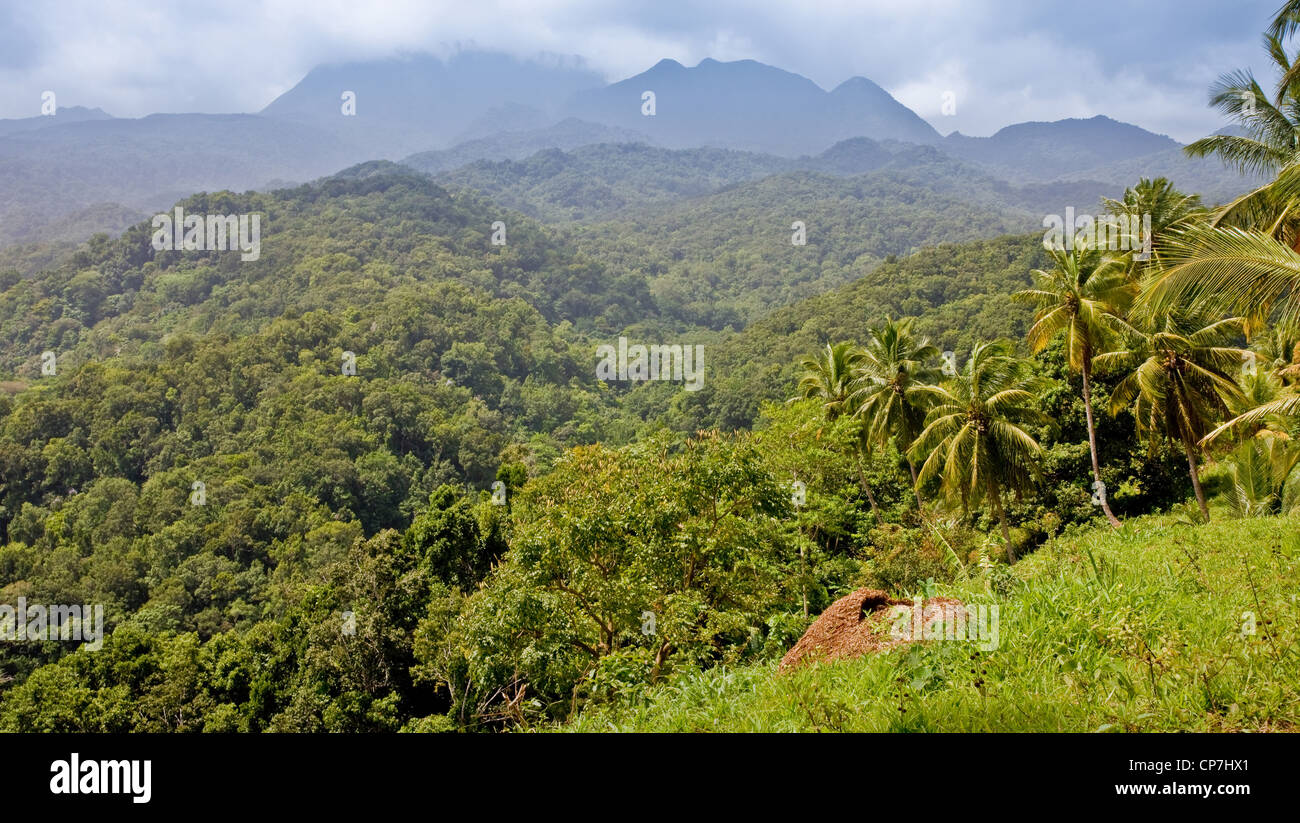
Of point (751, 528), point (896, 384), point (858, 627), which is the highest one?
point (896, 384)

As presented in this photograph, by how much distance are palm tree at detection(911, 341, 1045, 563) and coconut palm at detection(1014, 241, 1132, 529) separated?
52.7 inches

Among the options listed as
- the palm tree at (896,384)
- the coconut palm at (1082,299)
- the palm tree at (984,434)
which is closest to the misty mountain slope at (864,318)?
the palm tree at (896,384)

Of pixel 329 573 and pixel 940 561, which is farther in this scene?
pixel 329 573

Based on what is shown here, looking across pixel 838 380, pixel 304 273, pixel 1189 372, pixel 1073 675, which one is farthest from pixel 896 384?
pixel 304 273

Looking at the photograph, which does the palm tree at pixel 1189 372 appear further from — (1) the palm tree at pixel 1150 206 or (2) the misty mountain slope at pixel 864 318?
(2) the misty mountain slope at pixel 864 318

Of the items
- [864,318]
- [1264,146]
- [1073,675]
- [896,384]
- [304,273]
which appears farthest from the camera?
[304,273]

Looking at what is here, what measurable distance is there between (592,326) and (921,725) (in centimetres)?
15984

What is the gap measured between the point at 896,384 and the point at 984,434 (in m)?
4.53

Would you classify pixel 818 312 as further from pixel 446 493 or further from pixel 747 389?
pixel 446 493

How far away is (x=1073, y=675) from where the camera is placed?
4898mm

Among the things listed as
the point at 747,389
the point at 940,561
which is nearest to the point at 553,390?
the point at 747,389

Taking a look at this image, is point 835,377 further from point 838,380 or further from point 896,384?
point 896,384

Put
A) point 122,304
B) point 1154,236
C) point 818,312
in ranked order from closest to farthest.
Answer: point 1154,236 < point 818,312 < point 122,304

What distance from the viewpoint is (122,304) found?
126188 millimetres
